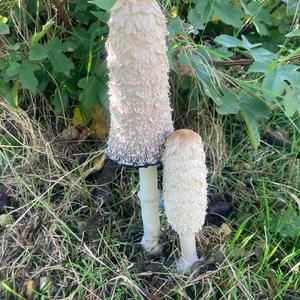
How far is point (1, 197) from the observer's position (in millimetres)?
1921

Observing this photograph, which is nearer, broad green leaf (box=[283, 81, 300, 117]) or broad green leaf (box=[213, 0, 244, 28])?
broad green leaf (box=[283, 81, 300, 117])

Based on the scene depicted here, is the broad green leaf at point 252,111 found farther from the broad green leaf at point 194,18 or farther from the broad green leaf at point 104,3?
the broad green leaf at point 104,3

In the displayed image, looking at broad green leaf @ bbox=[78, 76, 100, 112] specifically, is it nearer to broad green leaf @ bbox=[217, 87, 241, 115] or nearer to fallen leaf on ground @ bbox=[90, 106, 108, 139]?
fallen leaf on ground @ bbox=[90, 106, 108, 139]

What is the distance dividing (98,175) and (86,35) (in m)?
0.51

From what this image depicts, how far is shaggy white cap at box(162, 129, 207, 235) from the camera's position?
4.59 ft

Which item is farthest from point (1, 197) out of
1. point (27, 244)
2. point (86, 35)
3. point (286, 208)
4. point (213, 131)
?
point (286, 208)

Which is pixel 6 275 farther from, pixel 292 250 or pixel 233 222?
pixel 292 250

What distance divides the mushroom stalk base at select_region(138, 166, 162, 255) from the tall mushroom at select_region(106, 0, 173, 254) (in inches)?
Result: 2.2

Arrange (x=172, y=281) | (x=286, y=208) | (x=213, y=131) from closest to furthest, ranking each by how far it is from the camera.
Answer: (x=172, y=281) → (x=286, y=208) → (x=213, y=131)

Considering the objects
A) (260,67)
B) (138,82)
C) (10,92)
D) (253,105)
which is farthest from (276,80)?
(10,92)

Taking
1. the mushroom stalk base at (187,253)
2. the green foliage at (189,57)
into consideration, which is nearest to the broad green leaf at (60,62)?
the green foliage at (189,57)

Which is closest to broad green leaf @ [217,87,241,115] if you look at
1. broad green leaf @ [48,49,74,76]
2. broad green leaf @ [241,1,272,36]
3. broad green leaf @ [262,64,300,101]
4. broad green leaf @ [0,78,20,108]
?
broad green leaf @ [262,64,300,101]

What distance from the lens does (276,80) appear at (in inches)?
61.6

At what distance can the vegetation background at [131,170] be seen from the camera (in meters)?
1.64
